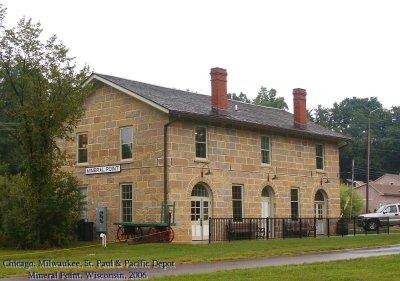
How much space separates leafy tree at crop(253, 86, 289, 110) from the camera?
258 ft

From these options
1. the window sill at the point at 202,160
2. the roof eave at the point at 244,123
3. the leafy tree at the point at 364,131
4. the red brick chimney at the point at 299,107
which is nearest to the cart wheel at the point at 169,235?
the window sill at the point at 202,160

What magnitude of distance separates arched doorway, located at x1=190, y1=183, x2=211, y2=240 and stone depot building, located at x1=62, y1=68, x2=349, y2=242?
0.04 m

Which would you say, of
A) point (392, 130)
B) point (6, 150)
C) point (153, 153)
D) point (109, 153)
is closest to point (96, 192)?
point (109, 153)

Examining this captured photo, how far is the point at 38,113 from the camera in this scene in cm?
2544

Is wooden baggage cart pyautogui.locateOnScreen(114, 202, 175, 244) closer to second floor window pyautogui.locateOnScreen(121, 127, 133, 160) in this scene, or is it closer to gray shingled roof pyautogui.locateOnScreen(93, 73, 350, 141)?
second floor window pyautogui.locateOnScreen(121, 127, 133, 160)

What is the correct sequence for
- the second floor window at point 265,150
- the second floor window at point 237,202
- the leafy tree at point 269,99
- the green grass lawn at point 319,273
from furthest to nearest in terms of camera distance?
the leafy tree at point 269,99
the second floor window at point 265,150
the second floor window at point 237,202
the green grass lawn at point 319,273

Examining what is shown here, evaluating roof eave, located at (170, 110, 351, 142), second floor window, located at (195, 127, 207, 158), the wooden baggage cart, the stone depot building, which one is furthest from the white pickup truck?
the wooden baggage cart

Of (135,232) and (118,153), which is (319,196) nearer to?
(118,153)

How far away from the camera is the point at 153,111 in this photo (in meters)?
28.8

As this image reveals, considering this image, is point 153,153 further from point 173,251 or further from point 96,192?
point 173,251

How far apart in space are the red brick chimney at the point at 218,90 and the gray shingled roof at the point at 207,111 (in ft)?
1.21

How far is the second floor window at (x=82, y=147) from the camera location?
31.8 metres

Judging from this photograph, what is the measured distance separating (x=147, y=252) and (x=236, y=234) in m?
8.40

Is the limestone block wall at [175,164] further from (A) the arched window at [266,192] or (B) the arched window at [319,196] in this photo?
(B) the arched window at [319,196]
